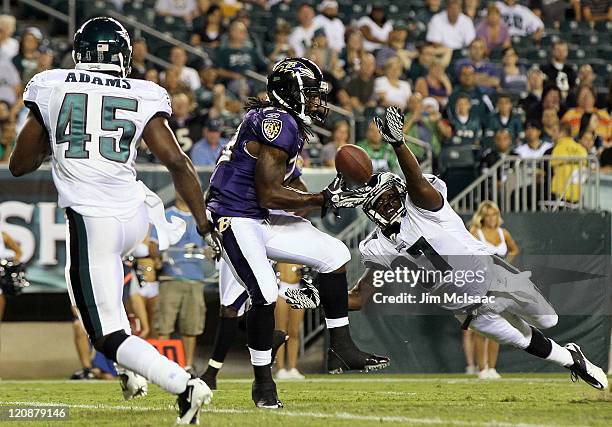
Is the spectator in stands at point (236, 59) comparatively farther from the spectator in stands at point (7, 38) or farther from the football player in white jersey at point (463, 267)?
the football player in white jersey at point (463, 267)

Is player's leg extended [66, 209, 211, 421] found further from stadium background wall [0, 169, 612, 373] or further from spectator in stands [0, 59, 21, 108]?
spectator in stands [0, 59, 21, 108]

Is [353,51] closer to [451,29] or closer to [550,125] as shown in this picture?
[451,29]

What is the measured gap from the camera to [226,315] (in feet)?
29.7

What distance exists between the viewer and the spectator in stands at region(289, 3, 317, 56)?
50.3 feet

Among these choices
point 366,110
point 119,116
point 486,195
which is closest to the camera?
point 119,116

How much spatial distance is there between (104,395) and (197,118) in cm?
490

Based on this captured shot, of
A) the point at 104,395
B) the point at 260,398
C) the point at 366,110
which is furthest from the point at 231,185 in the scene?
the point at 366,110

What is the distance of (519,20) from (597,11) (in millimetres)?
1299

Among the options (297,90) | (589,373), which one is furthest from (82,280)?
(589,373)

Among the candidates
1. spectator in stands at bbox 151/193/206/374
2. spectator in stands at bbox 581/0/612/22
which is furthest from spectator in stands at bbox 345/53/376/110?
spectator in stands at bbox 581/0/612/22

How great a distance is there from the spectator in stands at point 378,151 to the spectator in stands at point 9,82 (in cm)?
403

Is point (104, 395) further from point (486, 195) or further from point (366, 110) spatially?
point (366, 110)

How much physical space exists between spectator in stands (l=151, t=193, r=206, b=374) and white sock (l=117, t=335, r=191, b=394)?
5539mm

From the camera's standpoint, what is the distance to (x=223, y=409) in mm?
6930
